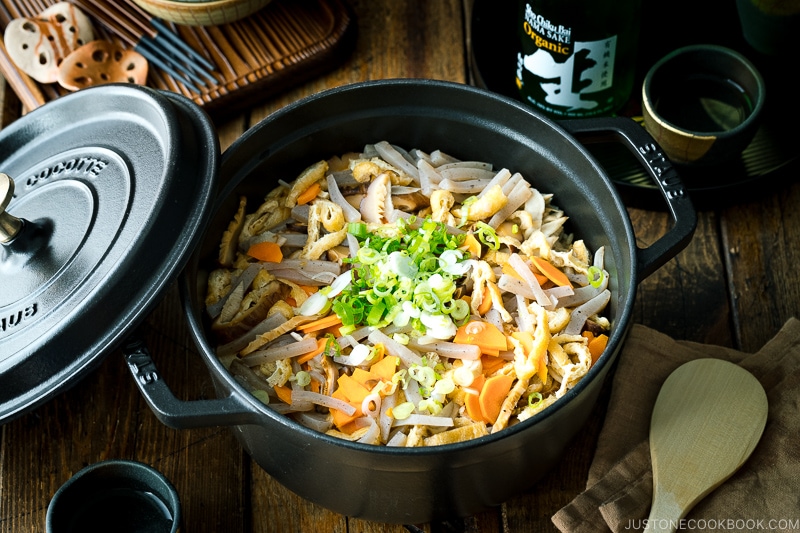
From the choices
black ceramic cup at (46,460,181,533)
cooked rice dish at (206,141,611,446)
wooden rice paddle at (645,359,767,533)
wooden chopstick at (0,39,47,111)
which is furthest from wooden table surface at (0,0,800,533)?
wooden chopstick at (0,39,47,111)

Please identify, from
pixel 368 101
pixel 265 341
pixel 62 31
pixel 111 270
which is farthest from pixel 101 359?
pixel 62 31

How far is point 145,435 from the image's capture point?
205 centimetres

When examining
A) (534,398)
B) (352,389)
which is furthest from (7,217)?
(534,398)

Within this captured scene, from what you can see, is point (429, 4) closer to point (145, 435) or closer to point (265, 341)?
point (265, 341)

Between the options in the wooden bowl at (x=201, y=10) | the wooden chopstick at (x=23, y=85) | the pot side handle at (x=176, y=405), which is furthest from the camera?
the wooden chopstick at (x=23, y=85)

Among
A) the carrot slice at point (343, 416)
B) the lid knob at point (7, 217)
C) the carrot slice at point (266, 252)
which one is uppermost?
the lid knob at point (7, 217)

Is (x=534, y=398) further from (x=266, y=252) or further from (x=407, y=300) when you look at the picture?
(x=266, y=252)

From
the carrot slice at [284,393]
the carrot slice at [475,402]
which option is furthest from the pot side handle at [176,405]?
the carrot slice at [475,402]

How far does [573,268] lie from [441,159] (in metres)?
0.42

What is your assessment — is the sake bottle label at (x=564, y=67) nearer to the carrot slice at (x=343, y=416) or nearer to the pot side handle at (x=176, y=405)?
the carrot slice at (x=343, y=416)

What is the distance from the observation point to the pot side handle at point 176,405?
4.94ft

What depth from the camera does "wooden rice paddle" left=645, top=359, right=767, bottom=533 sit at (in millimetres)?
1787

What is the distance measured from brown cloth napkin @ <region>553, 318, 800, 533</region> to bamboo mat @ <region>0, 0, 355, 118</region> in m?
1.20

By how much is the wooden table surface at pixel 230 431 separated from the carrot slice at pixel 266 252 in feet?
1.14
